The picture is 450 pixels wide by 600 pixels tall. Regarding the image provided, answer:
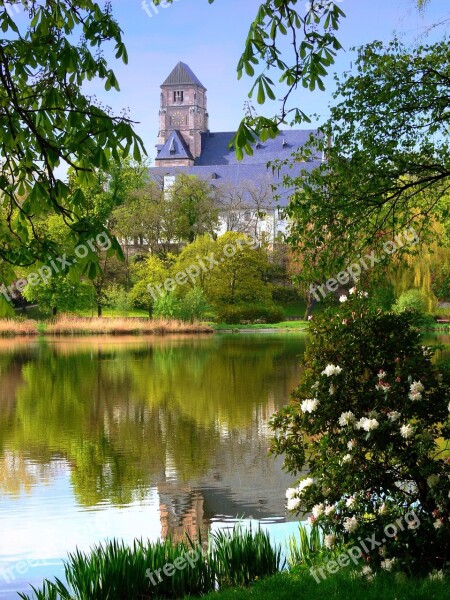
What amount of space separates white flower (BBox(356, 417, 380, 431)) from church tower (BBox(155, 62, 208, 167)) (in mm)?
93865

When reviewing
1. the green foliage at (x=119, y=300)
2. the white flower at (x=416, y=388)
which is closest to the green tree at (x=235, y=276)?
the green foliage at (x=119, y=300)

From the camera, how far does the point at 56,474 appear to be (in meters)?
10.5

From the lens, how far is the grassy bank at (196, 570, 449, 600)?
4918mm

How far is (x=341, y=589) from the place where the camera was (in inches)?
201

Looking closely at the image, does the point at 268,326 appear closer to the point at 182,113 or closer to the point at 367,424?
the point at 367,424

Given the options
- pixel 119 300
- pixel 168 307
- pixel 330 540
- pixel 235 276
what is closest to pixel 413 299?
pixel 168 307

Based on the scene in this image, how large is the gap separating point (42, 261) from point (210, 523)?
3717 mm

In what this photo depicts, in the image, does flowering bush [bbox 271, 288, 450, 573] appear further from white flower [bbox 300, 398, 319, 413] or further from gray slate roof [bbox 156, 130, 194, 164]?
gray slate roof [bbox 156, 130, 194, 164]

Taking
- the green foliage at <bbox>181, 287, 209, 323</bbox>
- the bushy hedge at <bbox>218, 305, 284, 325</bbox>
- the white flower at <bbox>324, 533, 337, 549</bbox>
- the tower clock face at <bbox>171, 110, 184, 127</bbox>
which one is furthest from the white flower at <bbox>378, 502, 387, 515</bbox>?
the tower clock face at <bbox>171, 110, 184, 127</bbox>

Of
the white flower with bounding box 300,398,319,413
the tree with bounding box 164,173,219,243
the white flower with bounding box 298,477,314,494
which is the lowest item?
the white flower with bounding box 298,477,314,494

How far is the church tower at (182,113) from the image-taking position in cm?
9931

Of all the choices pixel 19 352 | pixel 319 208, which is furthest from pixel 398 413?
pixel 19 352

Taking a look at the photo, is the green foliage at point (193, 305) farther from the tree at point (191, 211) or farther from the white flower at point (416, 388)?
the white flower at point (416, 388)

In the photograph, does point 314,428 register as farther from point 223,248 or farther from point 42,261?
point 223,248
